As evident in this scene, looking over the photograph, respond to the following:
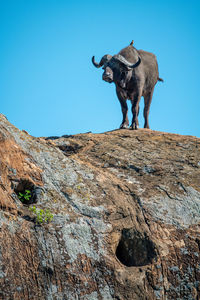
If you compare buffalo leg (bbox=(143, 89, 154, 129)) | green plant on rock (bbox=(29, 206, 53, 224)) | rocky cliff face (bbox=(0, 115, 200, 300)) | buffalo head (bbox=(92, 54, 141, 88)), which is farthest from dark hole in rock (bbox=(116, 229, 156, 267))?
buffalo leg (bbox=(143, 89, 154, 129))

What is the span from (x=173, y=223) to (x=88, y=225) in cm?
192

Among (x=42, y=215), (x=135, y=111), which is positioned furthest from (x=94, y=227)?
(x=135, y=111)

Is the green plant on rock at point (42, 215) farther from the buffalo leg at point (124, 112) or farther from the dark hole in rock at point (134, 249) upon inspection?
the buffalo leg at point (124, 112)

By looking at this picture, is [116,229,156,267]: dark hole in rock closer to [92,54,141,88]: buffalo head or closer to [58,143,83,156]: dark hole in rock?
[58,143,83,156]: dark hole in rock

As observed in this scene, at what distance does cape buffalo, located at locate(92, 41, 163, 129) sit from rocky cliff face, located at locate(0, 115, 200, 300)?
469 cm

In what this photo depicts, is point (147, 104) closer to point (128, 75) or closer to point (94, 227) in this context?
point (128, 75)

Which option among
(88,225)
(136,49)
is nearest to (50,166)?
(88,225)

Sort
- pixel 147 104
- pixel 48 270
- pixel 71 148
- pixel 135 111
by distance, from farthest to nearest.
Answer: pixel 147 104 → pixel 135 111 → pixel 71 148 → pixel 48 270

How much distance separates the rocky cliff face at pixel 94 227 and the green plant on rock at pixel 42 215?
68 millimetres

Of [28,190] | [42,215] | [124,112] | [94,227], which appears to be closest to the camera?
[42,215]

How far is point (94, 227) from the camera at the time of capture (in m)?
8.14

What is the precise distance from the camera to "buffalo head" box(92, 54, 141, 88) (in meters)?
14.8

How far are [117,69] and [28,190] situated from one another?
7797 millimetres

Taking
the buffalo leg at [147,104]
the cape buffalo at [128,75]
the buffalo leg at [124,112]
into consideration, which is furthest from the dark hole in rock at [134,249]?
the buffalo leg at [147,104]
